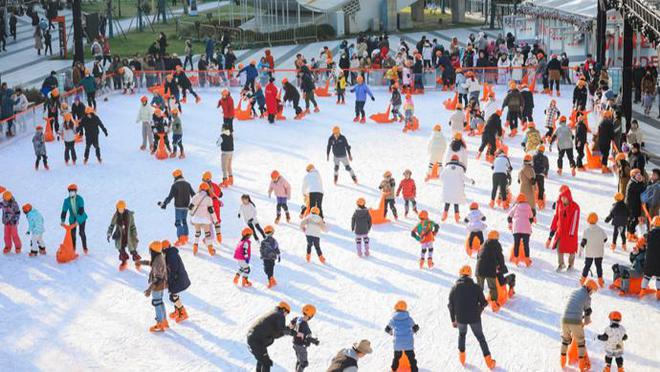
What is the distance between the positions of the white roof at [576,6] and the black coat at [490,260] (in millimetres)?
16982

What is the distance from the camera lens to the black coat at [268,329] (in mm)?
10945

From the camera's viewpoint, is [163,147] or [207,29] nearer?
[163,147]

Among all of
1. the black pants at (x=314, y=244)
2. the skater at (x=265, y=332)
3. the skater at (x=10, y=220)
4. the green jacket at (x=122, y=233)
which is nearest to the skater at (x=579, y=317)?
the skater at (x=265, y=332)

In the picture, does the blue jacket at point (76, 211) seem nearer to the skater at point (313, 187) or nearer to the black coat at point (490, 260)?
the skater at point (313, 187)

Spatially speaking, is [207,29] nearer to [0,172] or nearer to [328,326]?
[0,172]

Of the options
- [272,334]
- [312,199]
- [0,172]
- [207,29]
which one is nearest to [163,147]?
[0,172]

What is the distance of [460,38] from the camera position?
44000mm

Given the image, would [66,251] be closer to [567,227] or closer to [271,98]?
[567,227]

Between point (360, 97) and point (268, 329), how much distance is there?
47.2ft

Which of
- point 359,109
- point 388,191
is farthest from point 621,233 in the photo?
point 359,109

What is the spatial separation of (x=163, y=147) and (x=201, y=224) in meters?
6.72

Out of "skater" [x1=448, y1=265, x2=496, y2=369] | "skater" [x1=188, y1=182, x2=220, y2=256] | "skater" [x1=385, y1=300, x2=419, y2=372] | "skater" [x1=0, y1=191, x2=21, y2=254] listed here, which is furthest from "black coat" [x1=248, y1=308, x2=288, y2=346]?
"skater" [x1=0, y1=191, x2=21, y2=254]

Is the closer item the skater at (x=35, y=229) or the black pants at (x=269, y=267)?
the black pants at (x=269, y=267)

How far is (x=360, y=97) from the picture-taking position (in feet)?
81.5
